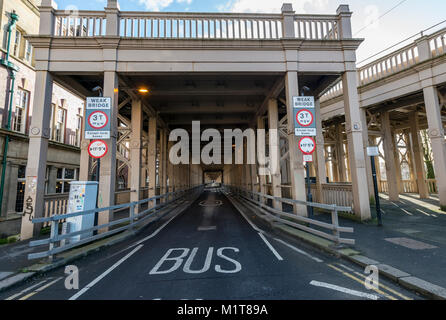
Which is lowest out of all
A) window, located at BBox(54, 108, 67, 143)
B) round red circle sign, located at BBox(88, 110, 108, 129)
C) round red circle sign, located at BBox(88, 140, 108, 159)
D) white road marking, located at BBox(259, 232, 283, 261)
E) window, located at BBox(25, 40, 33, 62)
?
white road marking, located at BBox(259, 232, 283, 261)

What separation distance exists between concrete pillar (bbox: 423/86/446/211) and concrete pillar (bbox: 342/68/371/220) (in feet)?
17.2

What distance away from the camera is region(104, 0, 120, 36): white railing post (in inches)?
344

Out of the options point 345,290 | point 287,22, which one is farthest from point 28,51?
point 345,290

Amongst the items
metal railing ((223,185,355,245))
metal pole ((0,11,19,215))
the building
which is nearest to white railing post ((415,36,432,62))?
metal railing ((223,185,355,245))

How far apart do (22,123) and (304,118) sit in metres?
17.3

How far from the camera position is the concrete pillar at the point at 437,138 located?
10.4 m

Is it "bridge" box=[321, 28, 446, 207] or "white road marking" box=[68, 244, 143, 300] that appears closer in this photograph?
"white road marking" box=[68, 244, 143, 300]

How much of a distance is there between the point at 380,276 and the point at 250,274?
2.55 metres

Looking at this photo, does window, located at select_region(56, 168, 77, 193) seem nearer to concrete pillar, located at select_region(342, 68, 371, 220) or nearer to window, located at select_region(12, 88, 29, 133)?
window, located at select_region(12, 88, 29, 133)

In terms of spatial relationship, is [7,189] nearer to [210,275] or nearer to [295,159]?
[210,275]

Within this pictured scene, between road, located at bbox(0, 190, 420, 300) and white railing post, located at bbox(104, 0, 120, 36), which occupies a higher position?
white railing post, located at bbox(104, 0, 120, 36)

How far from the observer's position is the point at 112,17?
28.9 ft

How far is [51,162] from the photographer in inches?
594
